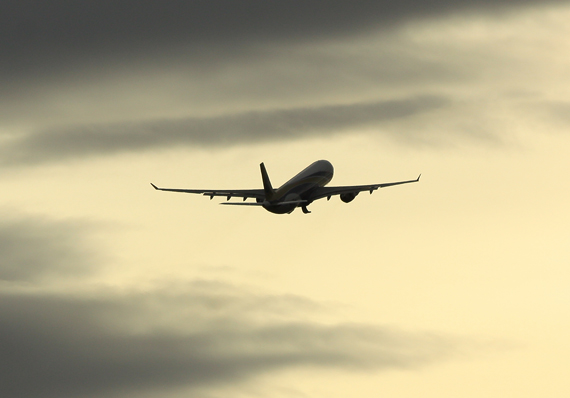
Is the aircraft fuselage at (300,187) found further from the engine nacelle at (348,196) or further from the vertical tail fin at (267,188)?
the engine nacelle at (348,196)

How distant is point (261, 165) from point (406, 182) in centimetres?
2370

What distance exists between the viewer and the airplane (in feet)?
449

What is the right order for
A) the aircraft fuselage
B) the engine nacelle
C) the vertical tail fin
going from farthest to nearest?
the engine nacelle < the vertical tail fin < the aircraft fuselage

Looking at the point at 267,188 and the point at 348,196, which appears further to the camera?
the point at 348,196

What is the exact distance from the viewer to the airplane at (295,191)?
13675 centimetres

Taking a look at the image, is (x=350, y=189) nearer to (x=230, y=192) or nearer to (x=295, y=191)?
(x=295, y=191)

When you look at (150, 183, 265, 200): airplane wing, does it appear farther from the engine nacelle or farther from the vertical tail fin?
the engine nacelle

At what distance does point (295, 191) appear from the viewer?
472ft

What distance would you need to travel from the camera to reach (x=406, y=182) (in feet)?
464

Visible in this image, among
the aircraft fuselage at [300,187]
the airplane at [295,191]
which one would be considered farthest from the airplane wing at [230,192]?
the aircraft fuselage at [300,187]

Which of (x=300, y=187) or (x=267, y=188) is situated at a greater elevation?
(x=300, y=187)

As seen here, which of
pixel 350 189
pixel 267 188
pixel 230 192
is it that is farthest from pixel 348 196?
pixel 230 192

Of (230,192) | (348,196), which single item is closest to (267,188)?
(230,192)

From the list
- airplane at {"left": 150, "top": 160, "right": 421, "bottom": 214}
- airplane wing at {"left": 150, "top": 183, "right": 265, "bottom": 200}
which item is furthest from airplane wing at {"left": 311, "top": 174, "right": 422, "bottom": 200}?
airplane wing at {"left": 150, "top": 183, "right": 265, "bottom": 200}
